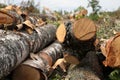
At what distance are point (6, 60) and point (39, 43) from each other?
2087 millimetres

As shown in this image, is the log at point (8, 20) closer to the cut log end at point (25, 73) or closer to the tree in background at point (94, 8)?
the cut log end at point (25, 73)

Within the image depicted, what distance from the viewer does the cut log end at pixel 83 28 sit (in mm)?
5238

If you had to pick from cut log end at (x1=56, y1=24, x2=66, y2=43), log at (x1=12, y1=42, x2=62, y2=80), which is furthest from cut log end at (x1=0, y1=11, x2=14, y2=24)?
cut log end at (x1=56, y1=24, x2=66, y2=43)

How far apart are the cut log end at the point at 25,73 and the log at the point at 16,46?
139mm

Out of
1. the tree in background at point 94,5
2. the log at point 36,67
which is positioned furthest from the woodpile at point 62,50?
the tree in background at point 94,5

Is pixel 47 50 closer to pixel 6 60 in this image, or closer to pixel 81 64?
pixel 81 64

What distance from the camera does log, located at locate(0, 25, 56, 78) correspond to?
199 inches

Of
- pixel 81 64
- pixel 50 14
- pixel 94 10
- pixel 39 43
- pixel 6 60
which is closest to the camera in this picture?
pixel 6 60

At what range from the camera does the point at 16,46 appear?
554cm

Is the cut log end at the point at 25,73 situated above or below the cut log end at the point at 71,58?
below

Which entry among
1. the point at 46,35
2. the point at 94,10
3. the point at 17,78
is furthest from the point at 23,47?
the point at 94,10

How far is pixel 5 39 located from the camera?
5.35 meters

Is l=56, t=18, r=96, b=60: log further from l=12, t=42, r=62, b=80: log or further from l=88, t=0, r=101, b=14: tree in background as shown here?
l=88, t=0, r=101, b=14: tree in background

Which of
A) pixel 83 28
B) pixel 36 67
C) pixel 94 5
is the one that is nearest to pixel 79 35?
pixel 83 28
